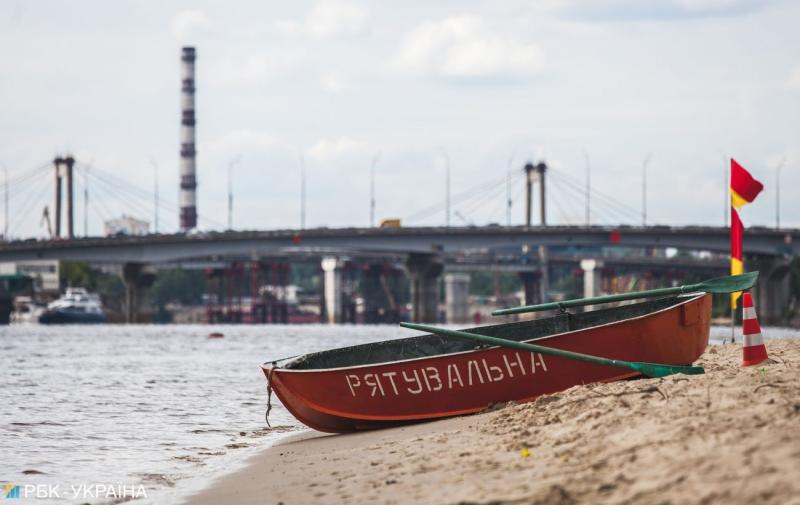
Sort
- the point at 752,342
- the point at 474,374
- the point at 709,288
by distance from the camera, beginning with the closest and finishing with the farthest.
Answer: the point at 474,374
the point at 709,288
the point at 752,342

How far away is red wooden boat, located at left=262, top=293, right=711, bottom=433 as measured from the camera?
18156mm

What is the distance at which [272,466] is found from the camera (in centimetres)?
1611

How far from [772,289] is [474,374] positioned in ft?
394

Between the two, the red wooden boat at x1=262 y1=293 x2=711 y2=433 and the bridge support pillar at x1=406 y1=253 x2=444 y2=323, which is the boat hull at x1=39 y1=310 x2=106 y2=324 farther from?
the red wooden boat at x1=262 y1=293 x2=711 y2=433

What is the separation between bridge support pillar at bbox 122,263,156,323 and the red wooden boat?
125241mm

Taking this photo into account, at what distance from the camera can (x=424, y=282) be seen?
140750mm

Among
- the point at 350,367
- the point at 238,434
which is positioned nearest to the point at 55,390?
the point at 238,434

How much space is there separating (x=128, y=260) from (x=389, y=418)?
4300 inches

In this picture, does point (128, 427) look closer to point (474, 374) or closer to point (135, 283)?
point (474, 374)

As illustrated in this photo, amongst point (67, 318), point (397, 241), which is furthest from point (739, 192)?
point (67, 318)

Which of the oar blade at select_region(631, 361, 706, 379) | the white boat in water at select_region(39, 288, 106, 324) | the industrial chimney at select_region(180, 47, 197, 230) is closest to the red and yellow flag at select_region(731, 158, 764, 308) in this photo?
the oar blade at select_region(631, 361, 706, 379)

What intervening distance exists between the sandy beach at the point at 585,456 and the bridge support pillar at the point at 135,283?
12781 centimetres

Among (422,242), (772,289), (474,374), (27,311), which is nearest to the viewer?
(474,374)

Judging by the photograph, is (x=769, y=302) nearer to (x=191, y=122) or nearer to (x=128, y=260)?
(x=128, y=260)
